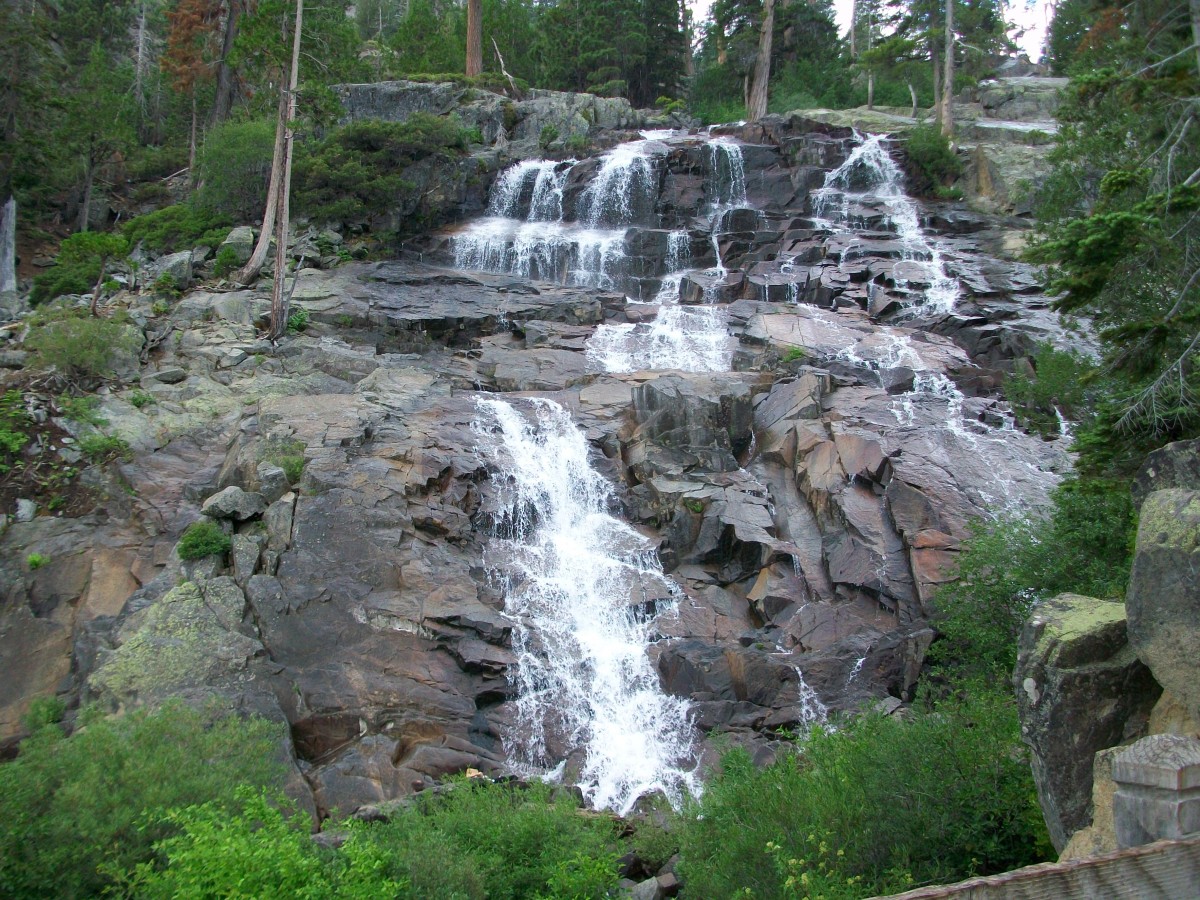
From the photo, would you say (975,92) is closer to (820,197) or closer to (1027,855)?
(820,197)

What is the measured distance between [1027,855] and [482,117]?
35.7 meters

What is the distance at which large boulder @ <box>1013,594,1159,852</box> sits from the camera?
7059 mm

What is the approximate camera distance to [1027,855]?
813 cm

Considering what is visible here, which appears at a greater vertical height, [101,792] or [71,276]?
[71,276]

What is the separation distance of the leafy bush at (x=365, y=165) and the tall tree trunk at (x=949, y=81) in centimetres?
1938

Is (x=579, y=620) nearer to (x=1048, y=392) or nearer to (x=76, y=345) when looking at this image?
(x=1048, y=392)

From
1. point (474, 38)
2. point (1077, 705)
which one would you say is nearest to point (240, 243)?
point (474, 38)

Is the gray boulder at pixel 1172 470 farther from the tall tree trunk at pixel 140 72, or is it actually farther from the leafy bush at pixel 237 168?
the tall tree trunk at pixel 140 72

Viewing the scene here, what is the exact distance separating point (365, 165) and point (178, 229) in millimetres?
6587

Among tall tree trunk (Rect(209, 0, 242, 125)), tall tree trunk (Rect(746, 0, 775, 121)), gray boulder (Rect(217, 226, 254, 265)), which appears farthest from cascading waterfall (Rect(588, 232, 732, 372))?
tall tree trunk (Rect(746, 0, 775, 121))

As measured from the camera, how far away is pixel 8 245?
27.9 metres

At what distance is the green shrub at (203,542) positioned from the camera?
593 inches

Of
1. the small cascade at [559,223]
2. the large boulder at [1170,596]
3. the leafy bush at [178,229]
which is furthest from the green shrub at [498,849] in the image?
the leafy bush at [178,229]

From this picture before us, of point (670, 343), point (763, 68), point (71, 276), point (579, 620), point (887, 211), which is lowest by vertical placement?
point (579, 620)
